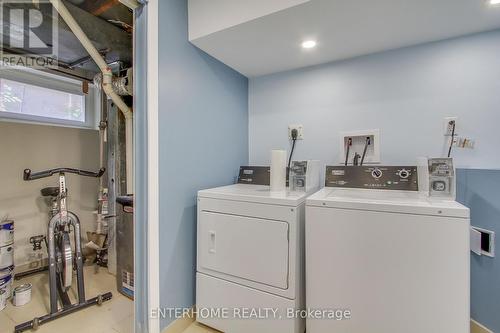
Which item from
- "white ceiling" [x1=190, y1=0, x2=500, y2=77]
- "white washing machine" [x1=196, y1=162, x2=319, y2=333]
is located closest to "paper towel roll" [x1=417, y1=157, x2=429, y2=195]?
"white washing machine" [x1=196, y1=162, x2=319, y2=333]

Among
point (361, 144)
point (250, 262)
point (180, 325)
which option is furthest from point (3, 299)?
point (361, 144)

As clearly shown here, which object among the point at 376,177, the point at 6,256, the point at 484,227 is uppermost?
the point at 376,177

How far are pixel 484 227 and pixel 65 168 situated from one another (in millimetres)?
3211

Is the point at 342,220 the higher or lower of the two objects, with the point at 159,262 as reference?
higher

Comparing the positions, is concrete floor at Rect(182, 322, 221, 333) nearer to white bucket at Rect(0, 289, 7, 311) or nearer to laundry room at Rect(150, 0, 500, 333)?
laundry room at Rect(150, 0, 500, 333)

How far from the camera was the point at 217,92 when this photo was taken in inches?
75.4

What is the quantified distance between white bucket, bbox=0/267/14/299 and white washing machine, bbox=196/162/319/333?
1587 mm

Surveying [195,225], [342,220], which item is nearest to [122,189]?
[195,225]

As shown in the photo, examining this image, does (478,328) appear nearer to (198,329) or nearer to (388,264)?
(388,264)

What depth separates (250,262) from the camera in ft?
4.50

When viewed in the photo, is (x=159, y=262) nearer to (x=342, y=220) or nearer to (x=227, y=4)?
(x=342, y=220)

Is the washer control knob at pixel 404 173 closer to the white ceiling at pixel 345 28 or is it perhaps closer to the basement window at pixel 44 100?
the white ceiling at pixel 345 28

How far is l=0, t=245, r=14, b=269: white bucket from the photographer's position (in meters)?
1.82

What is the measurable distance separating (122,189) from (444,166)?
254cm
